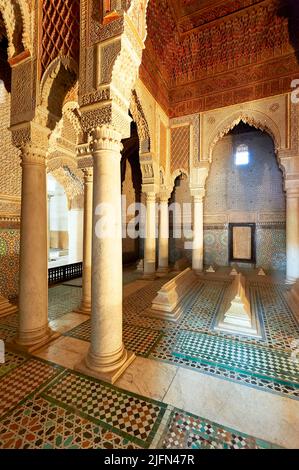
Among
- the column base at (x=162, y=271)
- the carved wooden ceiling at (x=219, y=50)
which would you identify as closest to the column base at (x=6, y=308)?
the column base at (x=162, y=271)

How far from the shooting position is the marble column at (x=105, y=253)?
2.31 m

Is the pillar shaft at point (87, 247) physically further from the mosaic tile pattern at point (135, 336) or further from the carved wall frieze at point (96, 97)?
the carved wall frieze at point (96, 97)

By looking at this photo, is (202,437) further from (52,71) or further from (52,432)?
(52,71)

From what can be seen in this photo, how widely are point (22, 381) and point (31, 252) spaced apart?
1.41 metres

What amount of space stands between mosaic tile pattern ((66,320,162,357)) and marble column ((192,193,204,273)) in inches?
160

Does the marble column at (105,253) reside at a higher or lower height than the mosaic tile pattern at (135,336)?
higher

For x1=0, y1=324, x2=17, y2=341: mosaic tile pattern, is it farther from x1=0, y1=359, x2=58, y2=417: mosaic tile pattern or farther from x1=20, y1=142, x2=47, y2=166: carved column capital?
x1=20, y1=142, x2=47, y2=166: carved column capital

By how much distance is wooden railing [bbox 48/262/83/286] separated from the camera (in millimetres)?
6384

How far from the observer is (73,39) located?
261 cm

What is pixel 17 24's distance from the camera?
9.37 ft

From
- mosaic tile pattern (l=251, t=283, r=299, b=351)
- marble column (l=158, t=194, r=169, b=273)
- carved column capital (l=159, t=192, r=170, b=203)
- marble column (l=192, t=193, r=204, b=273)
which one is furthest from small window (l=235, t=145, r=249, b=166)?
mosaic tile pattern (l=251, t=283, r=299, b=351)

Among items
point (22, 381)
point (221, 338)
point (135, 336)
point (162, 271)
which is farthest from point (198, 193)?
point (22, 381)
